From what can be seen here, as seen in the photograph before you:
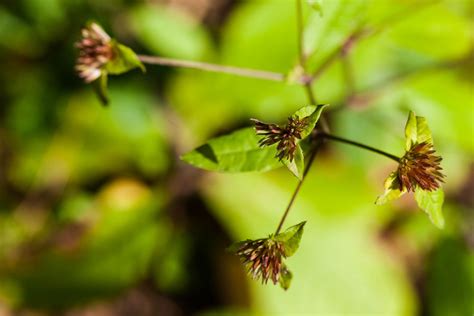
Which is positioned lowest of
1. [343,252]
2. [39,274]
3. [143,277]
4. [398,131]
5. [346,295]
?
[39,274]

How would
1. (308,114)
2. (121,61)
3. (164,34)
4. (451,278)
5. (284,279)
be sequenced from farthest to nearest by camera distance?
(164,34) < (451,278) < (121,61) < (284,279) < (308,114)

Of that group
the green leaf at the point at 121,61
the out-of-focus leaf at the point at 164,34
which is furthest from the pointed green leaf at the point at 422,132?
the out-of-focus leaf at the point at 164,34

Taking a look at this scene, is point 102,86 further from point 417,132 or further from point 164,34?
point 164,34

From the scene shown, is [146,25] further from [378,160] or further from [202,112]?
[378,160]

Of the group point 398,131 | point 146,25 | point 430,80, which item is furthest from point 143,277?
point 430,80

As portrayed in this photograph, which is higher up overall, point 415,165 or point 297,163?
point 415,165

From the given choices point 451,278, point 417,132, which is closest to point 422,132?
point 417,132

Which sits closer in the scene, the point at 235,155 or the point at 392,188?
the point at 392,188

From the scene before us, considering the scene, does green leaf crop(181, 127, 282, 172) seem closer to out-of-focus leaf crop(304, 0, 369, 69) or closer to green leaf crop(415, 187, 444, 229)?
green leaf crop(415, 187, 444, 229)
